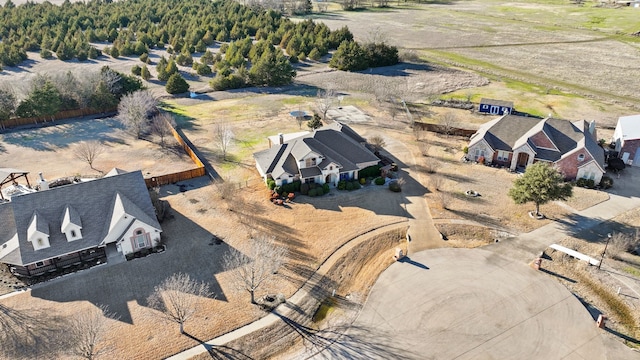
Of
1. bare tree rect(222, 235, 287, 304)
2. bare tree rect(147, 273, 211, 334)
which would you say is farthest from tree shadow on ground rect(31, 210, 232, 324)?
bare tree rect(222, 235, 287, 304)

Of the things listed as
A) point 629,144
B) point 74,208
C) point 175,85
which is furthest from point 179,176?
point 629,144

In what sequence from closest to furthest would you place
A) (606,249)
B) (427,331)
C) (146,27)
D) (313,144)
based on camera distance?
(427,331)
(606,249)
(313,144)
(146,27)

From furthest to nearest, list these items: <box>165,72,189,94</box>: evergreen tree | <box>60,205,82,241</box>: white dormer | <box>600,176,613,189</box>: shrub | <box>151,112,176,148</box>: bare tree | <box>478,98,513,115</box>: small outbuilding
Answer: <box>165,72,189,94</box>: evergreen tree
<box>478,98,513,115</box>: small outbuilding
<box>151,112,176,148</box>: bare tree
<box>600,176,613,189</box>: shrub
<box>60,205,82,241</box>: white dormer

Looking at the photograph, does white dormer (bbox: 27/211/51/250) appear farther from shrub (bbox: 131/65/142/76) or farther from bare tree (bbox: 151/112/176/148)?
shrub (bbox: 131/65/142/76)

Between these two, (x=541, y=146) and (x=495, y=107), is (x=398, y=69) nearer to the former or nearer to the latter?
(x=495, y=107)

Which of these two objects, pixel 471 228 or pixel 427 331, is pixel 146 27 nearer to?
pixel 471 228

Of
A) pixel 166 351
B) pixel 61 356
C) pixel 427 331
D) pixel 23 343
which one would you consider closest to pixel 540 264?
pixel 427 331

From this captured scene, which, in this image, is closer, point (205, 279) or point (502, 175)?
point (205, 279)
